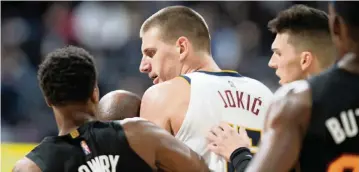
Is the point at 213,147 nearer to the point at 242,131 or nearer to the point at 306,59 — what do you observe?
the point at 242,131

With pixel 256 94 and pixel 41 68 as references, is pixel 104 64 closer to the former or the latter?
pixel 256 94

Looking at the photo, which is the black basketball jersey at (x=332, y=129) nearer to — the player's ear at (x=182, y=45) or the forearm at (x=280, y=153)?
the forearm at (x=280, y=153)

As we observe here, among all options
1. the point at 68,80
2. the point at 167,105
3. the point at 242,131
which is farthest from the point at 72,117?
the point at 242,131

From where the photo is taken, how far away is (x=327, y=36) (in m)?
4.08

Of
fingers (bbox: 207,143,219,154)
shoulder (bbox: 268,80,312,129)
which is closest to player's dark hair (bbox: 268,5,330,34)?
fingers (bbox: 207,143,219,154)

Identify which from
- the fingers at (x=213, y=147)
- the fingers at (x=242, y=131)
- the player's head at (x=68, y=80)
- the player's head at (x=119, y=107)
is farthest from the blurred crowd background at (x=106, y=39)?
the player's head at (x=68, y=80)

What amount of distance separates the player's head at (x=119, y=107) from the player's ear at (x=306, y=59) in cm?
86

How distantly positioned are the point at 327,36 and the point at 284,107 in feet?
5.74

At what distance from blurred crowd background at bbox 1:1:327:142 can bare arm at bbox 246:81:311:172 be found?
310 inches

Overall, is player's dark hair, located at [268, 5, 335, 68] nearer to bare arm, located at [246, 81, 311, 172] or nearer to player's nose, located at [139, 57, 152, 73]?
player's nose, located at [139, 57, 152, 73]

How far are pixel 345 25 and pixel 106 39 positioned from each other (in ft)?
27.7

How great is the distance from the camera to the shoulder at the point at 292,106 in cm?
240

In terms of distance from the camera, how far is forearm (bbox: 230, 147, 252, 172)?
349 cm

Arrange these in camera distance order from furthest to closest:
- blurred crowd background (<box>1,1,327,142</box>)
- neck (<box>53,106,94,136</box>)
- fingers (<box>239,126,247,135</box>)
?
blurred crowd background (<box>1,1,327,142</box>)
fingers (<box>239,126,247,135</box>)
neck (<box>53,106,94,136</box>)
